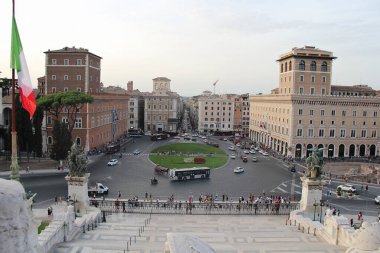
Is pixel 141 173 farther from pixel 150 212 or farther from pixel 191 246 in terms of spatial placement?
pixel 191 246

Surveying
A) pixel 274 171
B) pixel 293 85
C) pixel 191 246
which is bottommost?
pixel 274 171

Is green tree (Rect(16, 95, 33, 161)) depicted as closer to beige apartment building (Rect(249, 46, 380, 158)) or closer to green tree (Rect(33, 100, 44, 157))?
green tree (Rect(33, 100, 44, 157))

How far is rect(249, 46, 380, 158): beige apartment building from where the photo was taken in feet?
183

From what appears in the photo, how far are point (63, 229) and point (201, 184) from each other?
71.6 ft

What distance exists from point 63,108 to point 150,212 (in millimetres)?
31512

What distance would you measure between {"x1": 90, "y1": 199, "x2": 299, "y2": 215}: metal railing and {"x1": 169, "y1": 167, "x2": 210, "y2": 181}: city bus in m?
12.7

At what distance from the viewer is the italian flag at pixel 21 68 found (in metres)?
14.4

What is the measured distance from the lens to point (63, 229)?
15.6 metres

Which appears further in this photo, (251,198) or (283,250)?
(251,198)

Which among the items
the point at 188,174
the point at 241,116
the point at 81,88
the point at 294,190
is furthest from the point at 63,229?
the point at 241,116

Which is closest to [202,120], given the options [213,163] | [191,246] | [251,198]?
[213,163]

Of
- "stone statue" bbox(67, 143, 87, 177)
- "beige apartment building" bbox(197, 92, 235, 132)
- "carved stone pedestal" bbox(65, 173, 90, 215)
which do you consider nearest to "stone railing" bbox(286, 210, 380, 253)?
"carved stone pedestal" bbox(65, 173, 90, 215)

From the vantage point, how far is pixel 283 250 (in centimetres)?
1505

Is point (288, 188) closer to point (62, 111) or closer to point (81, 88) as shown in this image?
point (62, 111)
